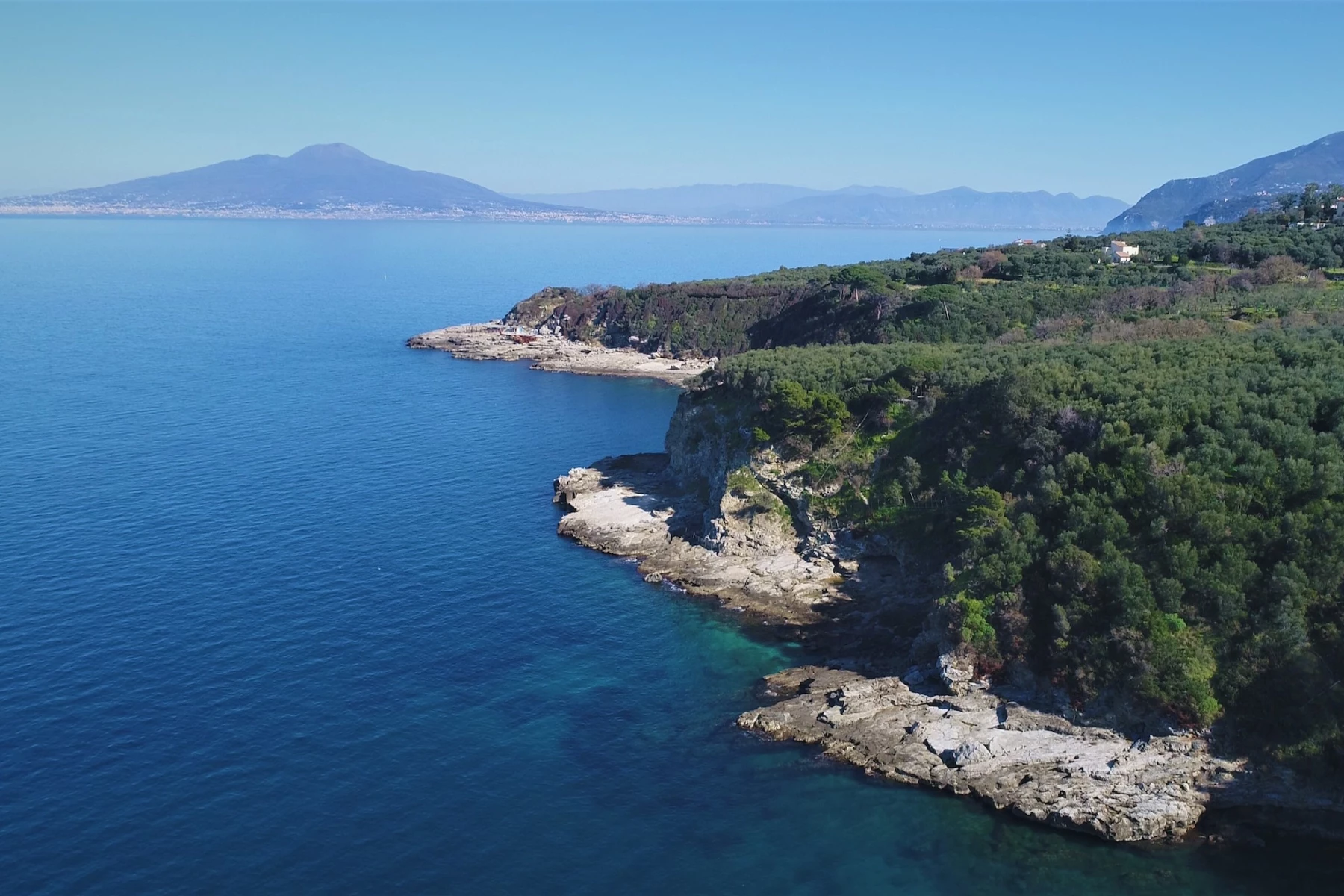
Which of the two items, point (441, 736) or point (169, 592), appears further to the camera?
point (169, 592)

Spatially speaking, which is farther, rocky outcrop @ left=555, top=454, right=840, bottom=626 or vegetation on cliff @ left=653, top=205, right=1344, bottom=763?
rocky outcrop @ left=555, top=454, right=840, bottom=626

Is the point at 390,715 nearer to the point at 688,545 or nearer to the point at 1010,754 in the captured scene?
the point at 688,545

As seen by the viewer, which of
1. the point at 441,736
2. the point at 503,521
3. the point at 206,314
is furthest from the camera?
the point at 206,314

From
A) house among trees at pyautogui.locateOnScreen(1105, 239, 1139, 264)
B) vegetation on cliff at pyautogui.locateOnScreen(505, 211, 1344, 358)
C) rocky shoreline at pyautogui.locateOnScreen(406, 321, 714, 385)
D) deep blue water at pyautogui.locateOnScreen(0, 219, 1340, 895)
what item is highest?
house among trees at pyautogui.locateOnScreen(1105, 239, 1139, 264)

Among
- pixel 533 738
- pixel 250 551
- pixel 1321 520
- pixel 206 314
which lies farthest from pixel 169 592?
pixel 206 314

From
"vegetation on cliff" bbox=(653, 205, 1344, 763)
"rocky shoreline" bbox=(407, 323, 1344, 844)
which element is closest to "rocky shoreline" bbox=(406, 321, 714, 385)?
"rocky shoreline" bbox=(407, 323, 1344, 844)

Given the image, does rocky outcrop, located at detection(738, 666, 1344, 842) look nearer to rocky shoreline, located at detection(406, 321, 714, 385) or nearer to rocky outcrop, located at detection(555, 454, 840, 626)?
rocky outcrop, located at detection(555, 454, 840, 626)

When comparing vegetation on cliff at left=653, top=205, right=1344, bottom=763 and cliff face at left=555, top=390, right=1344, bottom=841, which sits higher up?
vegetation on cliff at left=653, top=205, right=1344, bottom=763

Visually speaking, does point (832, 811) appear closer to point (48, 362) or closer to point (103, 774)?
point (103, 774)
